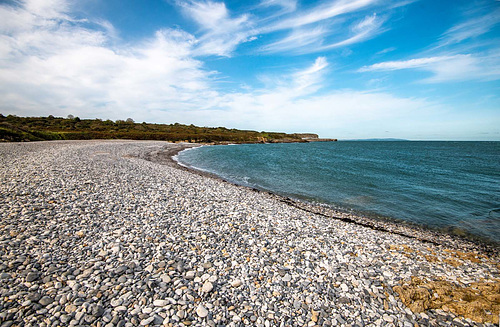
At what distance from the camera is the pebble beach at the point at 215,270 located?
5.41 m

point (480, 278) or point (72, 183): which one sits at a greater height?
point (72, 183)

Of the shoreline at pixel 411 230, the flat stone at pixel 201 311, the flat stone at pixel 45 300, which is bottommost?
the shoreline at pixel 411 230

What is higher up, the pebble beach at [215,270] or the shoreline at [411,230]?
the pebble beach at [215,270]

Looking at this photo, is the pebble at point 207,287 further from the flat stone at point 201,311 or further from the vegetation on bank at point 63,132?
the vegetation on bank at point 63,132

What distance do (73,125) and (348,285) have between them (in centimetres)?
12480

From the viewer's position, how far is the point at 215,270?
7.05m

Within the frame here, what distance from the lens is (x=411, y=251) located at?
967 cm

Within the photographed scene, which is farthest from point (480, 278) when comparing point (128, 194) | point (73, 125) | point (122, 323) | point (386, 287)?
point (73, 125)

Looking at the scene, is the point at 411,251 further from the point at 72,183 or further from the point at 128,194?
the point at 72,183

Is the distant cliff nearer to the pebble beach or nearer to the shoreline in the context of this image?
the pebble beach

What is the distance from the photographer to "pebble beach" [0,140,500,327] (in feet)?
17.7

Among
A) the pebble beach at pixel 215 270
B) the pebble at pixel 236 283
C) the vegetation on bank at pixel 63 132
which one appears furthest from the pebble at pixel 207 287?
the vegetation on bank at pixel 63 132

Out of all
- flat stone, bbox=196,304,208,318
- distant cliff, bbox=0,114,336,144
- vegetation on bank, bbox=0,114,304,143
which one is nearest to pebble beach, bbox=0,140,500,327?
flat stone, bbox=196,304,208,318

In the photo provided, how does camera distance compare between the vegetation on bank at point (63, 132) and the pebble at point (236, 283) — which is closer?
the pebble at point (236, 283)
